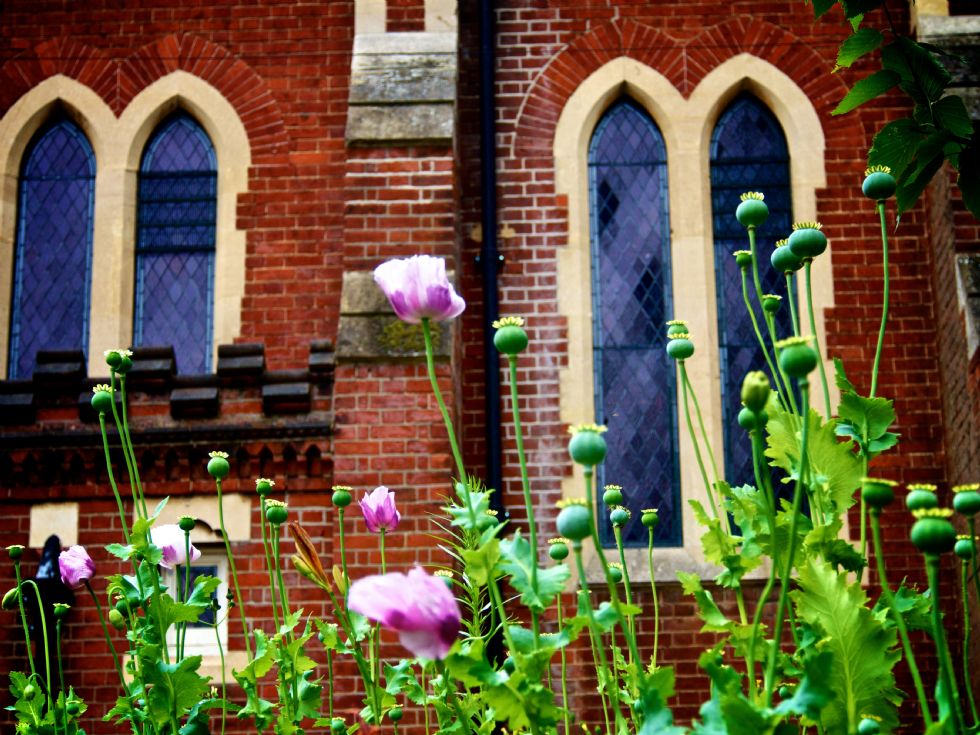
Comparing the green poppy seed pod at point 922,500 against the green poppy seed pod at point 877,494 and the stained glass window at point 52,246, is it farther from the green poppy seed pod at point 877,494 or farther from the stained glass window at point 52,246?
the stained glass window at point 52,246

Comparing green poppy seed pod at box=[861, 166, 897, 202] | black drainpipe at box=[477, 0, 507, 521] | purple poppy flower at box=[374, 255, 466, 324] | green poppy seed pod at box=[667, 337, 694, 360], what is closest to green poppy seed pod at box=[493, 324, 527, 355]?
purple poppy flower at box=[374, 255, 466, 324]

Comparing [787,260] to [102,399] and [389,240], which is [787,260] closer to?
[102,399]

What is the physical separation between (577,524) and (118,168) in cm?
706

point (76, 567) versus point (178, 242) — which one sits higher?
point (178, 242)

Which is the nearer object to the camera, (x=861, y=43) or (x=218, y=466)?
(x=861, y=43)

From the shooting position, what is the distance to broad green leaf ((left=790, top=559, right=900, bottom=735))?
199cm

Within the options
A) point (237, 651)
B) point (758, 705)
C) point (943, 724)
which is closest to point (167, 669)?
point (758, 705)

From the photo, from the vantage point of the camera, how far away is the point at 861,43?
2594mm

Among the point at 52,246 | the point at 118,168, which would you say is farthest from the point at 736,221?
the point at 52,246

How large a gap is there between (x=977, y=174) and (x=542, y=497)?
5.10 m

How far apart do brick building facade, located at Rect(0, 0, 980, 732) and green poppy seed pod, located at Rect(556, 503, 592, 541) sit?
483cm

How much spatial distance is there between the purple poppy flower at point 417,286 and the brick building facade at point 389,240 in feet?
14.8

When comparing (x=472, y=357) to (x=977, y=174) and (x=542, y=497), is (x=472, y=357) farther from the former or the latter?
(x=977, y=174)

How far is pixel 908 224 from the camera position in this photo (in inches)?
311
